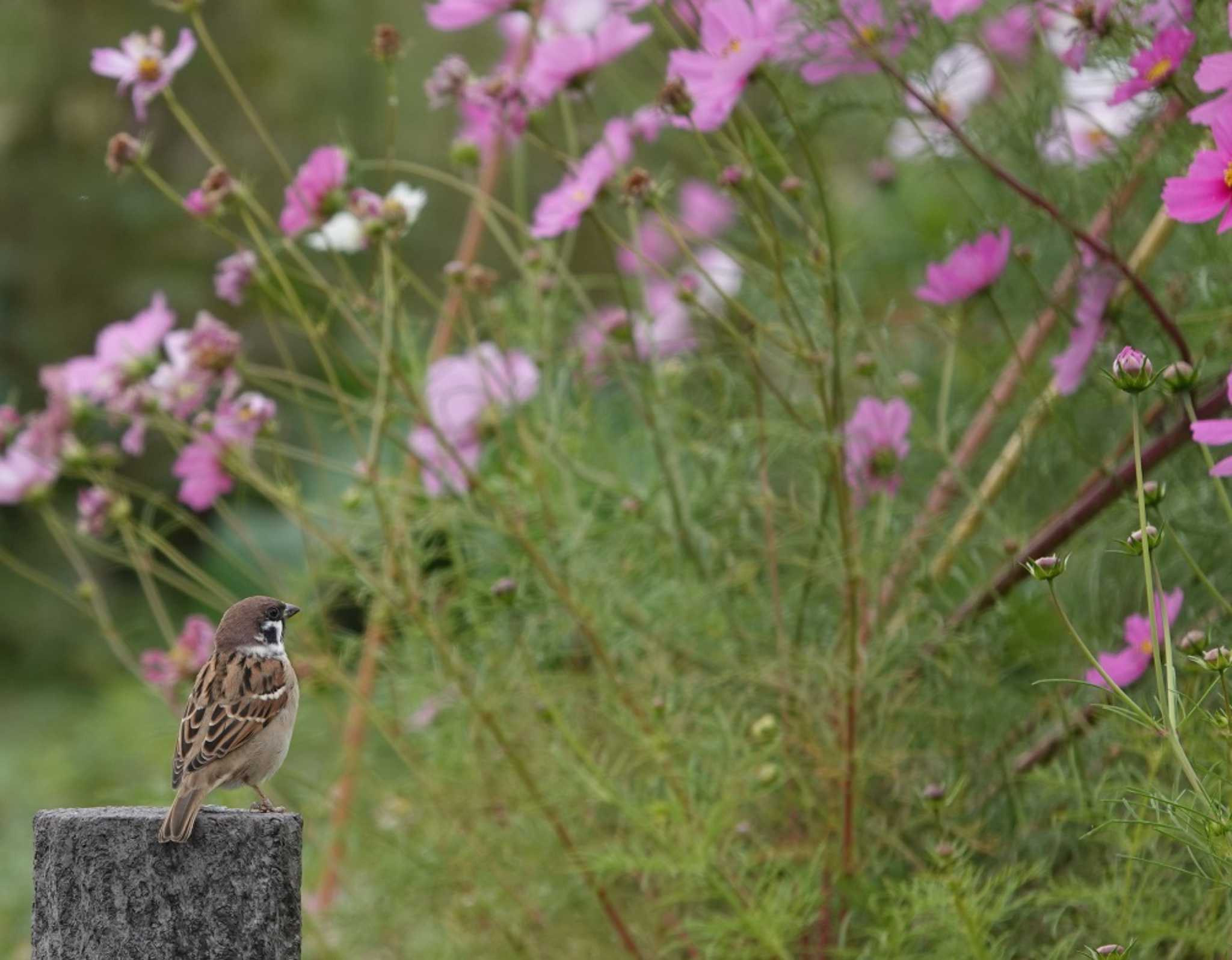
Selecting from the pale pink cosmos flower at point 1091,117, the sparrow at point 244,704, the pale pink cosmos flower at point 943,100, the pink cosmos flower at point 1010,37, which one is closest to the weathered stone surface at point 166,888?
the sparrow at point 244,704

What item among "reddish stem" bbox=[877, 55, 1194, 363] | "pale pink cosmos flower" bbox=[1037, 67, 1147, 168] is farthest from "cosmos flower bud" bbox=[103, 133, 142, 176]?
"pale pink cosmos flower" bbox=[1037, 67, 1147, 168]

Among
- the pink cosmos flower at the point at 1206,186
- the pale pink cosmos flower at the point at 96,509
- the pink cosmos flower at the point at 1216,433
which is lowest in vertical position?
the pale pink cosmos flower at the point at 96,509

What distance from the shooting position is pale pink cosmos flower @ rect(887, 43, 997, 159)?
143 cm

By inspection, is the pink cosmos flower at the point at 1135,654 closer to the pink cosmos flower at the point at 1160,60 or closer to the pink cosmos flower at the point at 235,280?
the pink cosmos flower at the point at 1160,60

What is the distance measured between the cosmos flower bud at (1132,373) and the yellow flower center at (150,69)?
979 mm

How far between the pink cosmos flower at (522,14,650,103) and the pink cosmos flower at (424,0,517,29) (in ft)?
0.17

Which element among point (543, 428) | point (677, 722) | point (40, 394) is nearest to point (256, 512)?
point (40, 394)

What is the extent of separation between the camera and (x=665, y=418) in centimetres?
169

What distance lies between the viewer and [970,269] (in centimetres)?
138

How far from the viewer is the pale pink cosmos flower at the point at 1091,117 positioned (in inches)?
57.2

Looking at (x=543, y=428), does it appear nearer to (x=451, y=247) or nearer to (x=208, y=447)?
(x=208, y=447)

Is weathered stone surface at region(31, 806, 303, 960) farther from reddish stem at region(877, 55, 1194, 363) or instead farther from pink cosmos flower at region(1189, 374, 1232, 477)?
reddish stem at region(877, 55, 1194, 363)

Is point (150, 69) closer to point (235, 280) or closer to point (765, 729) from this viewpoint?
point (235, 280)

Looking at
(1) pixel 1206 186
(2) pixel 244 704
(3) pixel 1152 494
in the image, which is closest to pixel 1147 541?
(3) pixel 1152 494
